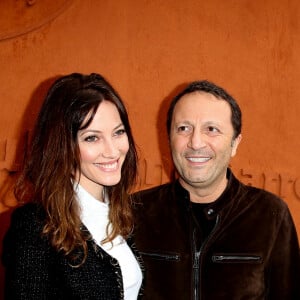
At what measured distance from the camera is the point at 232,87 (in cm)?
331

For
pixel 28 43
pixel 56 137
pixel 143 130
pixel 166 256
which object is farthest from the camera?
pixel 143 130

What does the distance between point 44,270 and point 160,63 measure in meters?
2.06

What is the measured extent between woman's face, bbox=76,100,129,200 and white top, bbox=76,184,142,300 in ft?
0.22

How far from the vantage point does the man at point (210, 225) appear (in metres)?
2.03

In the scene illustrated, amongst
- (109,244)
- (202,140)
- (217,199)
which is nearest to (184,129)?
(202,140)

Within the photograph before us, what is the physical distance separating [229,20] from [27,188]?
6.94 ft

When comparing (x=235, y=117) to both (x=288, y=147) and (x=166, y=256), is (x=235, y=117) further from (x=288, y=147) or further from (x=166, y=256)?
(x=288, y=147)

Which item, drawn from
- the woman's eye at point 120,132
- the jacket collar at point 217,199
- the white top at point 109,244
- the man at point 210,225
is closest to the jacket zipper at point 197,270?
the man at point 210,225

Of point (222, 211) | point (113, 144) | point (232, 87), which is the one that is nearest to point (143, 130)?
point (232, 87)

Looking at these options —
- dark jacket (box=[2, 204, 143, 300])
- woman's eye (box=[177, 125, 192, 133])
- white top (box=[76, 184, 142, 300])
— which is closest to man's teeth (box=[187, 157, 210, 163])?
woman's eye (box=[177, 125, 192, 133])

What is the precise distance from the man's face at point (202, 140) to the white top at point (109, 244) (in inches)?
20.7

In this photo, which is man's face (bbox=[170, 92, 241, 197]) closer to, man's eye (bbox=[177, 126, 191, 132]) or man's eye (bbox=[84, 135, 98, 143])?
man's eye (bbox=[177, 126, 191, 132])

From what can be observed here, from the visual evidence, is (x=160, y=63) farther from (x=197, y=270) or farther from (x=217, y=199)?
(x=197, y=270)

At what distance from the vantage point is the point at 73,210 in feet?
5.46
